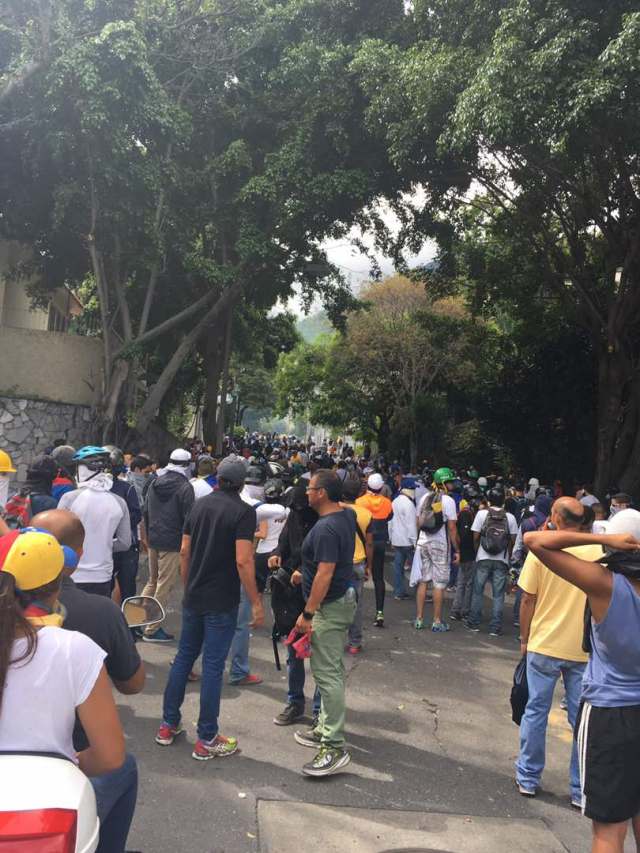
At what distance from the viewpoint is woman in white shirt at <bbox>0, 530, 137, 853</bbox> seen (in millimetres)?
2010

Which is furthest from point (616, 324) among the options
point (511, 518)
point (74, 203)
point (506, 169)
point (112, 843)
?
point (112, 843)

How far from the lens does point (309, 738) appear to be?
191 inches

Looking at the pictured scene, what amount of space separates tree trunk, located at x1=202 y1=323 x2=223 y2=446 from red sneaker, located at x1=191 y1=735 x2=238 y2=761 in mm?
19364

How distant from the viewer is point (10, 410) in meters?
17.6

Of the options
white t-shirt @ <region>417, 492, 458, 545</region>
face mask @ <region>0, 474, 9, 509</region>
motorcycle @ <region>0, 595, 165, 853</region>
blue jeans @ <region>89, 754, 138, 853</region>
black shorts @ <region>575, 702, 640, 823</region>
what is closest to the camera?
motorcycle @ <region>0, 595, 165, 853</region>

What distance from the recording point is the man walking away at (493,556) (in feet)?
27.1

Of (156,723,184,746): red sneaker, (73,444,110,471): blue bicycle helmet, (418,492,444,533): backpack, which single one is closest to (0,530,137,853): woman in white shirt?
(156,723,184,746): red sneaker

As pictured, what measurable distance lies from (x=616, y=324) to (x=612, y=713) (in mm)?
13783

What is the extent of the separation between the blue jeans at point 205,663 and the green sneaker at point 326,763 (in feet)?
2.02

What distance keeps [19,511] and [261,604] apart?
1886mm

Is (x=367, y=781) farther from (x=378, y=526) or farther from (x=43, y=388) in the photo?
(x=43, y=388)

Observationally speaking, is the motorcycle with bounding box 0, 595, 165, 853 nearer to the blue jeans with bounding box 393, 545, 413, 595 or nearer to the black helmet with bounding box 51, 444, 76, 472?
the black helmet with bounding box 51, 444, 76, 472

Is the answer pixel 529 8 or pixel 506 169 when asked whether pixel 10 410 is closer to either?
pixel 506 169

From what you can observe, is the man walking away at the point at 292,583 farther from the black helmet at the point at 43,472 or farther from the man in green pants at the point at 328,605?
the black helmet at the point at 43,472
